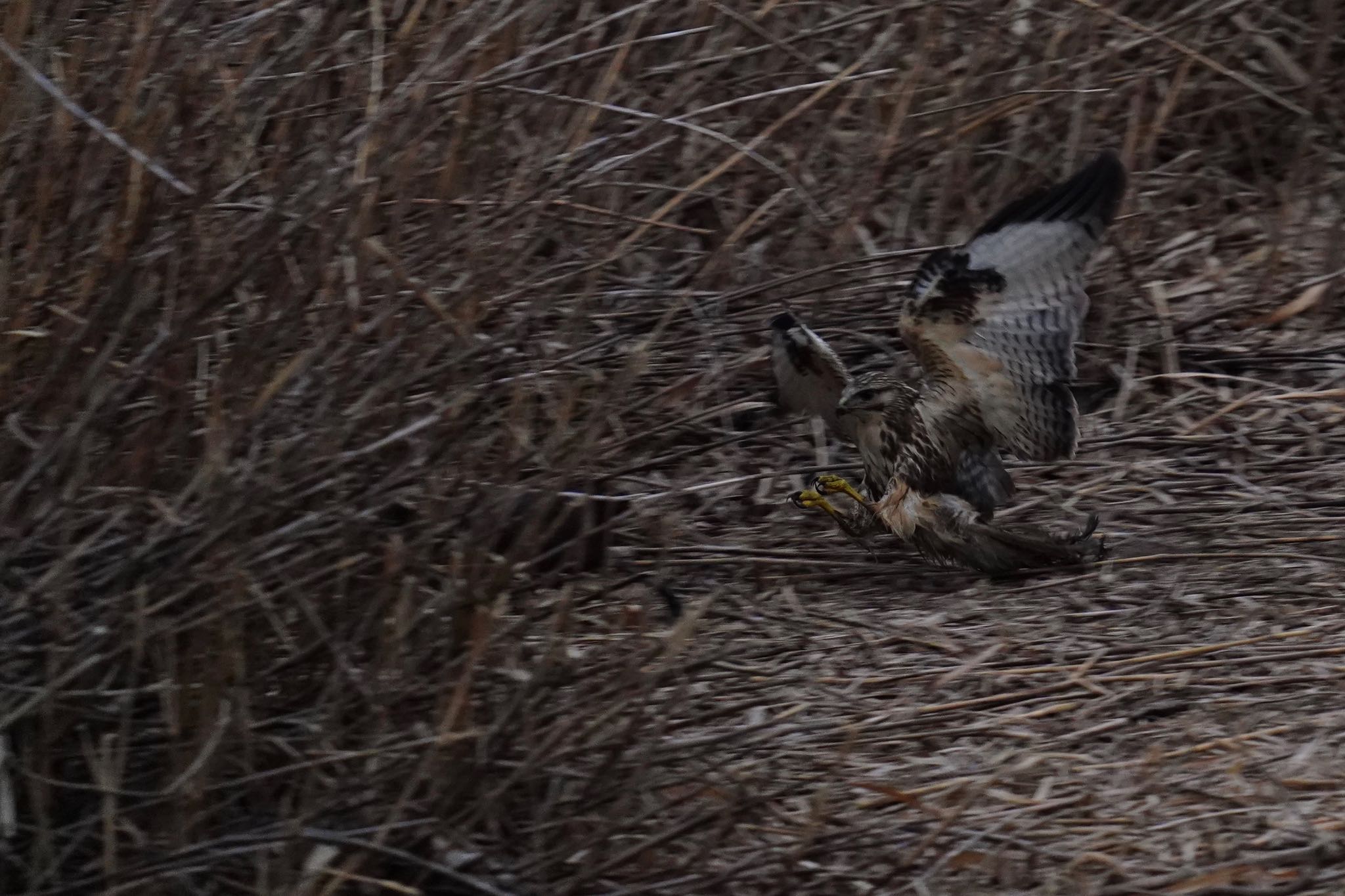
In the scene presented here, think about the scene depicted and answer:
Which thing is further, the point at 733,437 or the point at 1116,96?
the point at 1116,96

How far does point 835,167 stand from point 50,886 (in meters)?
3.01

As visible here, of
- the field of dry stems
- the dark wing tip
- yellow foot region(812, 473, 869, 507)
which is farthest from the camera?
yellow foot region(812, 473, 869, 507)

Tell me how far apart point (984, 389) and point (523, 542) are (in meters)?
1.35

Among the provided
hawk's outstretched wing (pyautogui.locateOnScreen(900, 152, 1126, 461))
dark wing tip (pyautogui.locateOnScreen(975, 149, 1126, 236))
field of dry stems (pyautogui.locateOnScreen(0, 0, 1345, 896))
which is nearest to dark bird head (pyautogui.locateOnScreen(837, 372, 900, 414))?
hawk's outstretched wing (pyautogui.locateOnScreen(900, 152, 1126, 461))

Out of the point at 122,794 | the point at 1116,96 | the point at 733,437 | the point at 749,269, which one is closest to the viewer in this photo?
the point at 122,794

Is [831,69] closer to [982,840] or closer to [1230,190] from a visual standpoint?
[1230,190]

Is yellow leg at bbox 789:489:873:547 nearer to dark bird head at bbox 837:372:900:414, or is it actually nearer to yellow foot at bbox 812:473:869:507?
yellow foot at bbox 812:473:869:507

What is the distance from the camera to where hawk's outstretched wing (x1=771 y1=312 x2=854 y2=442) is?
3717mm

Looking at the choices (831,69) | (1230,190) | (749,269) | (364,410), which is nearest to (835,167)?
(831,69)

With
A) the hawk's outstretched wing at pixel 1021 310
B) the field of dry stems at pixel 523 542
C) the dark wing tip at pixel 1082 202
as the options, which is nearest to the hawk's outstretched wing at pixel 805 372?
the field of dry stems at pixel 523 542

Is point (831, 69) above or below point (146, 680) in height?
above

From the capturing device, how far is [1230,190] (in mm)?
4988

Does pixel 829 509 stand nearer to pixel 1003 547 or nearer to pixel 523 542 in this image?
pixel 1003 547

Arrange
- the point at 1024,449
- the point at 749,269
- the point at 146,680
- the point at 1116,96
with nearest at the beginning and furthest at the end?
the point at 146,680, the point at 1024,449, the point at 749,269, the point at 1116,96
